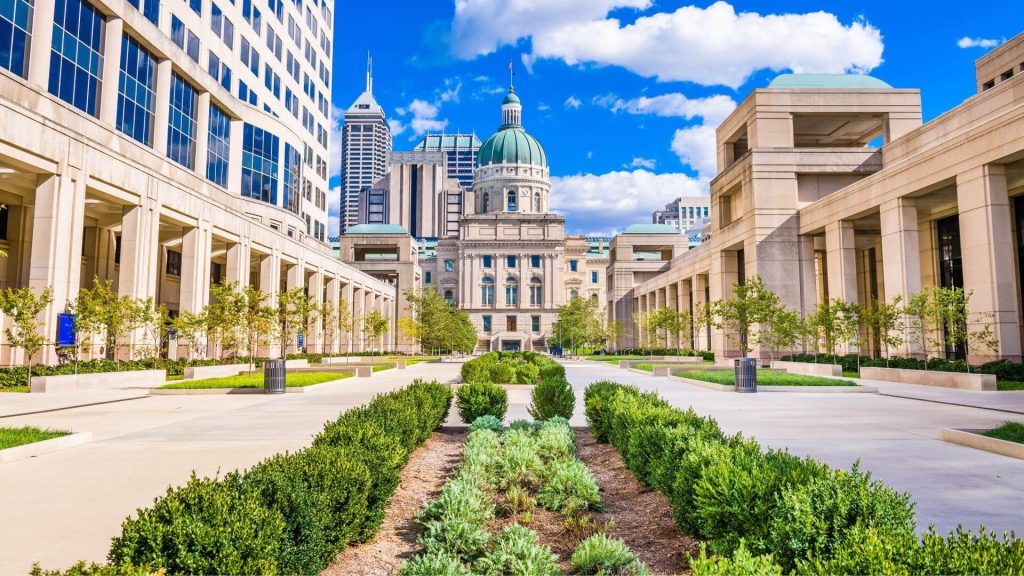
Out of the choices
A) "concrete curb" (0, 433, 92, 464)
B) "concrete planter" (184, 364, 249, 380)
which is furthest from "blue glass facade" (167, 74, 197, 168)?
"concrete curb" (0, 433, 92, 464)

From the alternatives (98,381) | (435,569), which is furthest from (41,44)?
(435,569)

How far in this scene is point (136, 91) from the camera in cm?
3378

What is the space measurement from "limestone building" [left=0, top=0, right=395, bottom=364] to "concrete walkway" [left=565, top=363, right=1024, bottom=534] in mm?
23000

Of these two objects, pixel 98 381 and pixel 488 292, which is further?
pixel 488 292

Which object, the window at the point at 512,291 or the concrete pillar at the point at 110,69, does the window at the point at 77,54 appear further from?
the window at the point at 512,291

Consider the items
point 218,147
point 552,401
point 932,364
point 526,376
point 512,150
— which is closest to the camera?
point 552,401

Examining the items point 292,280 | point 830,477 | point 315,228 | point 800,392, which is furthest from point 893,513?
point 315,228

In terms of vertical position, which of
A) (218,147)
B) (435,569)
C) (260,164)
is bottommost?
(435,569)

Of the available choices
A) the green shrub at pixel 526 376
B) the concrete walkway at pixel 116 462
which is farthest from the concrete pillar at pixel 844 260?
the concrete walkway at pixel 116 462

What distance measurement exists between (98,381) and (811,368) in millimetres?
31123

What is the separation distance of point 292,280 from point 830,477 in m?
45.3

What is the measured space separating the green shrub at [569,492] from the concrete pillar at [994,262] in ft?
79.6

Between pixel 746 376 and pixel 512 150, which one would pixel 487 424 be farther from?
pixel 512 150

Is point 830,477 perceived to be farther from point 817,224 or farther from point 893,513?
point 817,224
